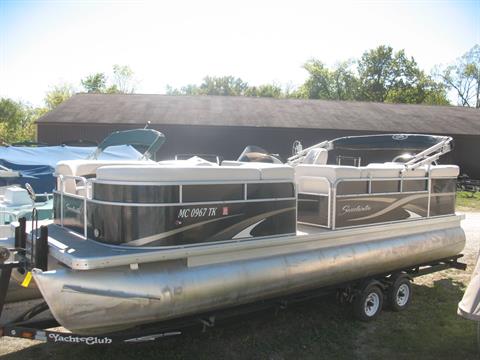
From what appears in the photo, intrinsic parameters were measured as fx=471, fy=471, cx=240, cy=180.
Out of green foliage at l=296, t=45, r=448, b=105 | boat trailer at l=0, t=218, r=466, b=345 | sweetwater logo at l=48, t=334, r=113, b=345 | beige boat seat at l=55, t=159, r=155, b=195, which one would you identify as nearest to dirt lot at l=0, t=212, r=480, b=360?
boat trailer at l=0, t=218, r=466, b=345

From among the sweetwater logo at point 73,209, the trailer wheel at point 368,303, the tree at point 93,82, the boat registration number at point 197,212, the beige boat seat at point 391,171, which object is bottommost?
the trailer wheel at point 368,303

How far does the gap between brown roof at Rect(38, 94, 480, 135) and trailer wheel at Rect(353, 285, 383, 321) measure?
58.4 feet

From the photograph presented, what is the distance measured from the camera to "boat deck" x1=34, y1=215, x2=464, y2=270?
3997mm

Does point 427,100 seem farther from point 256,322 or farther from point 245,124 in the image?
Result: point 256,322

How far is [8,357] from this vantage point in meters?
4.93

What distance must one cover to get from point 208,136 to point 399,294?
18.0m

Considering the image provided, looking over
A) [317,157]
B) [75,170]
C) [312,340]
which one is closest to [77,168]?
[75,170]

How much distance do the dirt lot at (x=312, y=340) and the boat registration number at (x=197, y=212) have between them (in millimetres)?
1338

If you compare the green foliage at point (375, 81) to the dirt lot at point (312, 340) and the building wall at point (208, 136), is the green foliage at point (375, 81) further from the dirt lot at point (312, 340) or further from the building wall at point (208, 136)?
the dirt lot at point (312, 340)

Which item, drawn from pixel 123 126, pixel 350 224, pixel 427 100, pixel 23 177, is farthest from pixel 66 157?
pixel 427 100

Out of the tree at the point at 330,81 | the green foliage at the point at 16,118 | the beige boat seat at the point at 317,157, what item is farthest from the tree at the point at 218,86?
the beige boat seat at the point at 317,157

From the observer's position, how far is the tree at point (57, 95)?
5334cm

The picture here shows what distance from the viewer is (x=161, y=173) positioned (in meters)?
4.25

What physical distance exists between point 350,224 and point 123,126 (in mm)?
18322
